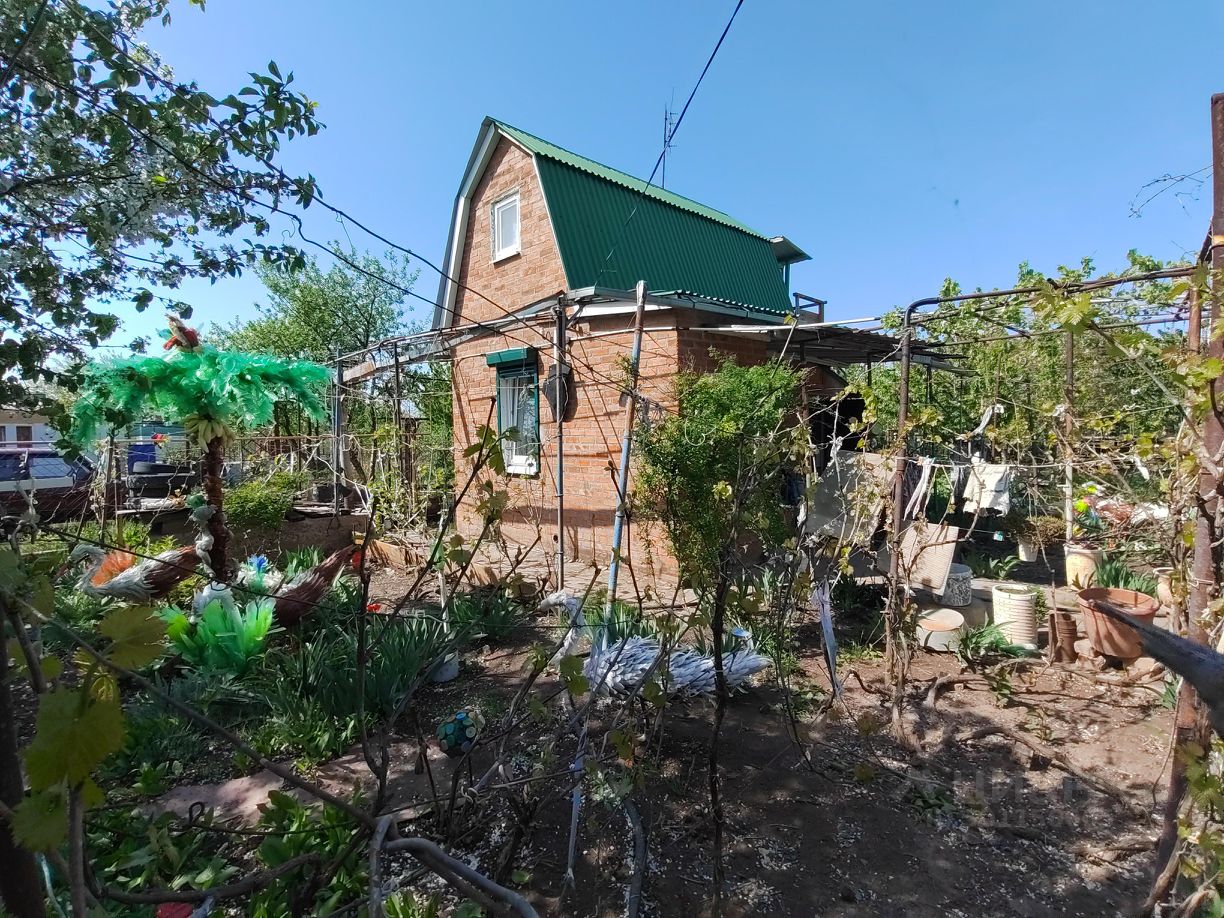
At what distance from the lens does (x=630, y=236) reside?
9.26 metres

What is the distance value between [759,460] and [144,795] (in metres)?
3.34

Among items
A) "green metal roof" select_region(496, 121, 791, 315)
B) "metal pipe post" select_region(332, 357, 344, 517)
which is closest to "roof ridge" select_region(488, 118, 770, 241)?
"green metal roof" select_region(496, 121, 791, 315)

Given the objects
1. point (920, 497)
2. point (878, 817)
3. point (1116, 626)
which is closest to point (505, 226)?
point (920, 497)

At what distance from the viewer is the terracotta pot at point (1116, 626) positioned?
13.9 ft

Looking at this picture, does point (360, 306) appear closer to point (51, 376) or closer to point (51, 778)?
point (51, 376)

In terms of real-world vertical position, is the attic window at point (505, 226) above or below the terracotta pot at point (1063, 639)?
above

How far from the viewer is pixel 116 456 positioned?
296 inches

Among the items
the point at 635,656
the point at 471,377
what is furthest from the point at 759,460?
the point at 471,377

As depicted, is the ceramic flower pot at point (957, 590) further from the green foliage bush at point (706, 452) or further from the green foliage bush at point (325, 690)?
the green foliage bush at point (325, 690)

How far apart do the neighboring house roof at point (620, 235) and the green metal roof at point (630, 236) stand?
0.01 metres

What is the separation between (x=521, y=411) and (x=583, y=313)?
92.6 inches

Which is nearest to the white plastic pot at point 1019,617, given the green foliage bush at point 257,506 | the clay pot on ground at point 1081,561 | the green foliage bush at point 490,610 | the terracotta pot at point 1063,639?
the terracotta pot at point 1063,639

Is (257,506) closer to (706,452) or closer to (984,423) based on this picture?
(706,452)

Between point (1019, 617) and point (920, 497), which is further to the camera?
point (1019, 617)
